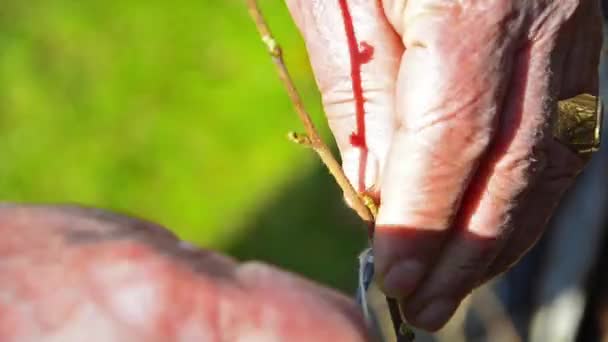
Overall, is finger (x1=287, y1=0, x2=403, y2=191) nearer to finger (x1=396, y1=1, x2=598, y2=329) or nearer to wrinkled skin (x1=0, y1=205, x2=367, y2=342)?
finger (x1=396, y1=1, x2=598, y2=329)

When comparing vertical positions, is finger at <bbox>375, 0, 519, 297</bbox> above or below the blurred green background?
above

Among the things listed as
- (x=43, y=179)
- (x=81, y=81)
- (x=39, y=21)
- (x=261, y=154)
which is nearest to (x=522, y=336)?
(x=261, y=154)

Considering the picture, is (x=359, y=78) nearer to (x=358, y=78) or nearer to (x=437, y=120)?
(x=358, y=78)

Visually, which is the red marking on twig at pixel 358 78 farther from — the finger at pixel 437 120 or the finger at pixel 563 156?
the finger at pixel 563 156

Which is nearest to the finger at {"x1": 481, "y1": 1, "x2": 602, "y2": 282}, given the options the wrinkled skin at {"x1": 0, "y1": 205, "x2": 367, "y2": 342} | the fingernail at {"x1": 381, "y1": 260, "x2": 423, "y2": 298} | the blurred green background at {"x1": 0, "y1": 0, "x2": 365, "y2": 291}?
the fingernail at {"x1": 381, "y1": 260, "x2": 423, "y2": 298}

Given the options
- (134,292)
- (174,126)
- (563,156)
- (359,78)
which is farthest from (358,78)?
(174,126)

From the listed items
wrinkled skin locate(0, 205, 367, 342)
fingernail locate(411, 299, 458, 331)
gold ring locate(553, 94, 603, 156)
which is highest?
wrinkled skin locate(0, 205, 367, 342)

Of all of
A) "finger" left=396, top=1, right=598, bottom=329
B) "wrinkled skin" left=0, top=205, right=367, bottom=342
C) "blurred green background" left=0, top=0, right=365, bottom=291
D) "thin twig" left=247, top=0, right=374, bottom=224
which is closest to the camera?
"wrinkled skin" left=0, top=205, right=367, bottom=342
